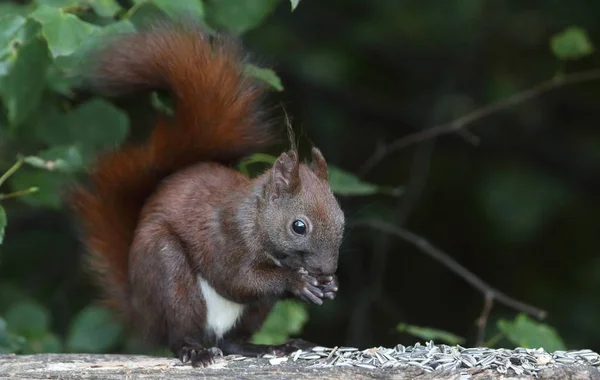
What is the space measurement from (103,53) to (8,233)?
1463mm

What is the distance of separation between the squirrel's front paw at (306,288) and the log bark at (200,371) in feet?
0.55

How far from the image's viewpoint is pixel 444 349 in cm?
220

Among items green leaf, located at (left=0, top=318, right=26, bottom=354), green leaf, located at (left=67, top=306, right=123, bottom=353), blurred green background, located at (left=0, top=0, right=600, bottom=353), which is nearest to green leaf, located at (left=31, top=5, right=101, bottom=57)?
green leaf, located at (left=0, top=318, right=26, bottom=354)

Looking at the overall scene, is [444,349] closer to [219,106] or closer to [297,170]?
[297,170]

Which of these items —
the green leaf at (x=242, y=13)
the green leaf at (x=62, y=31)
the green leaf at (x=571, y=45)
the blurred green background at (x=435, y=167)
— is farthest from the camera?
the blurred green background at (x=435, y=167)

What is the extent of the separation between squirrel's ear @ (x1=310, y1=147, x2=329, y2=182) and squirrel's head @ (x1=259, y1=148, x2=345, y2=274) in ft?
0.04

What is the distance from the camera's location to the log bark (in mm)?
2061

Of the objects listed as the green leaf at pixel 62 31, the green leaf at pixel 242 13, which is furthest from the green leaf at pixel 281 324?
the green leaf at pixel 62 31

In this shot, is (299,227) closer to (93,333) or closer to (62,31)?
(62,31)

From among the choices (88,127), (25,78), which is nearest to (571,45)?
(88,127)

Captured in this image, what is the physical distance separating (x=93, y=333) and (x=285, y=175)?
0.90 m

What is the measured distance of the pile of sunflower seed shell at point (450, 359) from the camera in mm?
2096

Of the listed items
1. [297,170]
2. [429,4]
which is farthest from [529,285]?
[297,170]

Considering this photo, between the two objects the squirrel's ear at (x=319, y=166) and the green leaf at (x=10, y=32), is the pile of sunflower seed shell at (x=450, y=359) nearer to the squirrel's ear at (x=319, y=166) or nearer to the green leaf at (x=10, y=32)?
the squirrel's ear at (x=319, y=166)
